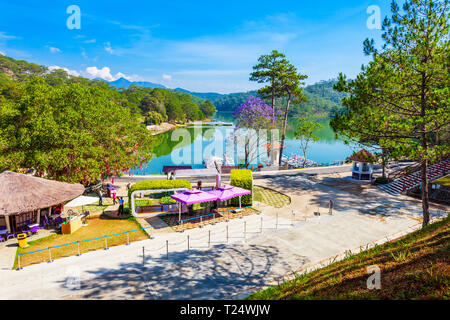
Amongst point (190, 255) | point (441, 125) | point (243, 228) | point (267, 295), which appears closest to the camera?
point (267, 295)

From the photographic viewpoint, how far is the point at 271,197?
69.4ft

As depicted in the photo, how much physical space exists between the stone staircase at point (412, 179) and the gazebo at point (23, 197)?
83.8 ft

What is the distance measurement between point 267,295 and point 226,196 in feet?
30.1

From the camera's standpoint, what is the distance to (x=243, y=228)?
14.9m

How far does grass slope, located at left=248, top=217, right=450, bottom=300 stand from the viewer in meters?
5.07

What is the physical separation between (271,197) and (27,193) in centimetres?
1659

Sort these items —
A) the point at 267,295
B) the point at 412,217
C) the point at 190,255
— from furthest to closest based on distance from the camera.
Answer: the point at 412,217 → the point at 190,255 → the point at 267,295

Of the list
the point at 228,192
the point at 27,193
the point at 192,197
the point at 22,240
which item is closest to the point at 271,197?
the point at 228,192

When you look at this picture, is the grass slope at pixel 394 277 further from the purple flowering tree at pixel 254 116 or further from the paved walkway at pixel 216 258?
the purple flowering tree at pixel 254 116

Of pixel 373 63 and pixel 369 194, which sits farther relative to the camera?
pixel 369 194

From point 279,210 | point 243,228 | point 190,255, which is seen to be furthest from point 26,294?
point 279,210

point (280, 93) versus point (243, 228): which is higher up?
point (280, 93)
